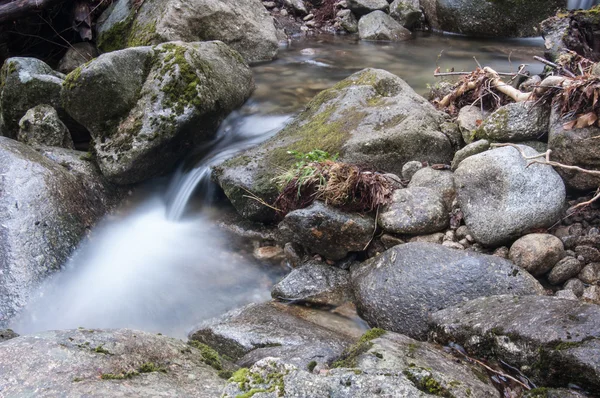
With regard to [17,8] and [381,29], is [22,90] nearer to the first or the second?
[17,8]

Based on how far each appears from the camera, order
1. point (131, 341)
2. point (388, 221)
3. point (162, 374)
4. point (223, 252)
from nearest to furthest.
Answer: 1. point (162, 374)
2. point (131, 341)
3. point (388, 221)
4. point (223, 252)

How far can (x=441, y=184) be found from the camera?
188 inches

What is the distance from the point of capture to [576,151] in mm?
4148

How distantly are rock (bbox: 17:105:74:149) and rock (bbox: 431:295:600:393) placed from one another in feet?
17.3

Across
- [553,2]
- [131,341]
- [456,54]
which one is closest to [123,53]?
[131,341]

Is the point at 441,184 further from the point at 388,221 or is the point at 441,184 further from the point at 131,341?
the point at 131,341

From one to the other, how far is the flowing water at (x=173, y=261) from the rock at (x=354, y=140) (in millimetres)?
574

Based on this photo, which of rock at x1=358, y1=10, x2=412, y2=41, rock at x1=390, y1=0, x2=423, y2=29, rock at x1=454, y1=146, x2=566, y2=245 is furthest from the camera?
rock at x1=390, y1=0, x2=423, y2=29

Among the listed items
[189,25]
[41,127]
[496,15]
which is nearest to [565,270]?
[41,127]

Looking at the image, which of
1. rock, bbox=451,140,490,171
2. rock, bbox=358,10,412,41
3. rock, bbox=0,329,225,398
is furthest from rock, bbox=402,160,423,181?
rock, bbox=358,10,412,41

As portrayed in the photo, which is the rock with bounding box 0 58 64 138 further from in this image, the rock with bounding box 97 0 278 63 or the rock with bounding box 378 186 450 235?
the rock with bounding box 378 186 450 235

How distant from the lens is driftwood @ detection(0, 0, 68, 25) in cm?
830

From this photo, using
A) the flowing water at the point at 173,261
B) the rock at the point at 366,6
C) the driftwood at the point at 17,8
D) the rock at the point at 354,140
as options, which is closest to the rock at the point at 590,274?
the rock at the point at 354,140

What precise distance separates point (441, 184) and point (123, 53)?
411 cm
